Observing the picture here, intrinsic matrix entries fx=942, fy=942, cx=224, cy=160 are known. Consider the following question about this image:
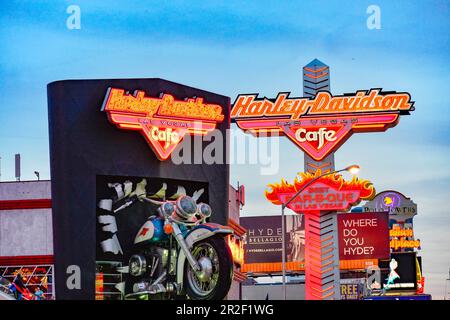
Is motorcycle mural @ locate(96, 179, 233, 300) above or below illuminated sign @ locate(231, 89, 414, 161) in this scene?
below

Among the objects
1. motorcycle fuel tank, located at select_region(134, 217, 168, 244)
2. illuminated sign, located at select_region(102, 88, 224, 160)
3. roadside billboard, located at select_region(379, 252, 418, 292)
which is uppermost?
illuminated sign, located at select_region(102, 88, 224, 160)

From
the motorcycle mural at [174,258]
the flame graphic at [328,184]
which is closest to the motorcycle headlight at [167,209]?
the motorcycle mural at [174,258]

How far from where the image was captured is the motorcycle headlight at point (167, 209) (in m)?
41.2

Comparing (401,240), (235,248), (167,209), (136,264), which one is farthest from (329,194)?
Result: (401,240)

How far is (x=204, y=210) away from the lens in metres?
43.5

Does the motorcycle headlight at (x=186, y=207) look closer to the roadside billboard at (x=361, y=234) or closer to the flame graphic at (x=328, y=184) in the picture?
the flame graphic at (x=328, y=184)

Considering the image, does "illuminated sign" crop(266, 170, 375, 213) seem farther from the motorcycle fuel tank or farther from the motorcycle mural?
the motorcycle fuel tank

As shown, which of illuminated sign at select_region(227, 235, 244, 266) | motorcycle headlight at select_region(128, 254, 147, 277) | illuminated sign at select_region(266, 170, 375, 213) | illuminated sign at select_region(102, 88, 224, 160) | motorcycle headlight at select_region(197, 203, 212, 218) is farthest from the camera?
illuminated sign at select_region(266, 170, 375, 213)

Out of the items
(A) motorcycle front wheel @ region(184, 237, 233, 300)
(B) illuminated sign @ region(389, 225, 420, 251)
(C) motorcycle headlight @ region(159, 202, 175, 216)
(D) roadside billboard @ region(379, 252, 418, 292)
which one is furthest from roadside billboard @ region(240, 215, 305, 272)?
(C) motorcycle headlight @ region(159, 202, 175, 216)

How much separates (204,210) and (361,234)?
55.8m

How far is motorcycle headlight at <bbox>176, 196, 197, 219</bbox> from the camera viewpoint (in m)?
41.3

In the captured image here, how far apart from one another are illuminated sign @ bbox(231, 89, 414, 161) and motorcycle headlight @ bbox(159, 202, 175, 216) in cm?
983

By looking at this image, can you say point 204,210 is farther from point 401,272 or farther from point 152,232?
point 401,272
